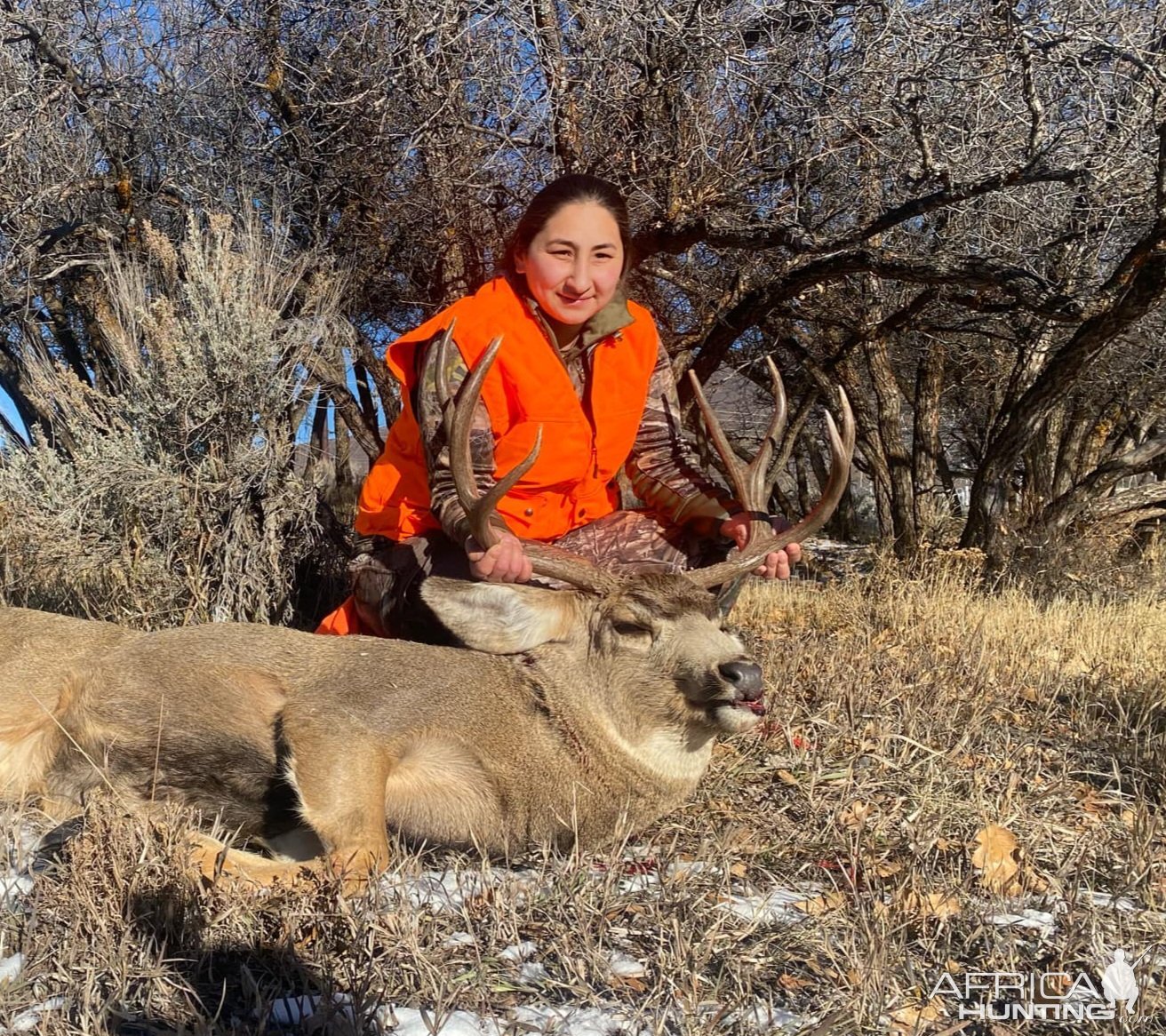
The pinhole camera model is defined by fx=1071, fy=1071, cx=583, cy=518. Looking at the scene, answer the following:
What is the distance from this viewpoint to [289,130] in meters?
6.89

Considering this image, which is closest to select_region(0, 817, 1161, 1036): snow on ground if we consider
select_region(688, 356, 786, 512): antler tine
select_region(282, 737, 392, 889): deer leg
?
select_region(282, 737, 392, 889): deer leg

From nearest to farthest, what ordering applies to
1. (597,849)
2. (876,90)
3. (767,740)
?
(597,849) → (767,740) → (876,90)

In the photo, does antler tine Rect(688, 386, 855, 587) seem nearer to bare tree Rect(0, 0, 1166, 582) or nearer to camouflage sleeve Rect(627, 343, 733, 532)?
camouflage sleeve Rect(627, 343, 733, 532)

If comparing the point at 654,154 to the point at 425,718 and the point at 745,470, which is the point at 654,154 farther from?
the point at 425,718

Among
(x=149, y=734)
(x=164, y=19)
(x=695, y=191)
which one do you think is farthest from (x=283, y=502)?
(x=164, y=19)

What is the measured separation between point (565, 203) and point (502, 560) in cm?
167

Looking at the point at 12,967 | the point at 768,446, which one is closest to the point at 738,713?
the point at 768,446

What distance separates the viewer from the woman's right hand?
3.25 m

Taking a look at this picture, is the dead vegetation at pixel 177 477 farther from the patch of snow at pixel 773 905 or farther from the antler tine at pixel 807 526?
the patch of snow at pixel 773 905

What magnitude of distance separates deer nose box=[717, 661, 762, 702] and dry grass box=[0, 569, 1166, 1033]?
0.42m

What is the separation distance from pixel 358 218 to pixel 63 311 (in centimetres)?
277

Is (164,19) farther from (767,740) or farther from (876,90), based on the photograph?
(767,740)

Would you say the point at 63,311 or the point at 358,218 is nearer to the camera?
the point at 358,218

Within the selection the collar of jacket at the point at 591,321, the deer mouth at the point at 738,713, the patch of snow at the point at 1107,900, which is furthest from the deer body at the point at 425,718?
the collar of jacket at the point at 591,321
